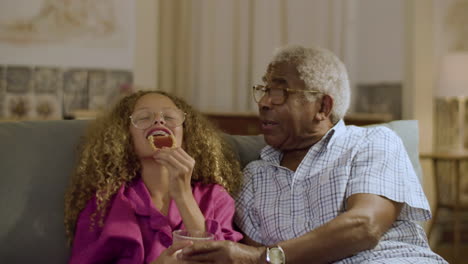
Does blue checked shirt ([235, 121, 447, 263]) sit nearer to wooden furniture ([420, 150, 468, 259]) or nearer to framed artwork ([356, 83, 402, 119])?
wooden furniture ([420, 150, 468, 259])

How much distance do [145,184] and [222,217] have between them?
24 cm

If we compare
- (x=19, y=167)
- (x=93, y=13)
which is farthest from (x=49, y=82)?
(x=19, y=167)

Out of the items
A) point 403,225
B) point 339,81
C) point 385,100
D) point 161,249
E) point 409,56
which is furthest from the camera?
point 385,100

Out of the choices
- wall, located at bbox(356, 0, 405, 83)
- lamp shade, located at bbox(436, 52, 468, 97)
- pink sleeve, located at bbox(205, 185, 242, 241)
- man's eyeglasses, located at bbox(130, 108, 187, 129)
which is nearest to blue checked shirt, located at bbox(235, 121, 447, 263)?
pink sleeve, located at bbox(205, 185, 242, 241)

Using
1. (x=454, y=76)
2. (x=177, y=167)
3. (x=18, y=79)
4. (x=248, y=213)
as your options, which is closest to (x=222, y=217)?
(x=248, y=213)

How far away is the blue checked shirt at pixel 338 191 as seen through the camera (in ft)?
5.68

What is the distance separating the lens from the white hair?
196 centimetres

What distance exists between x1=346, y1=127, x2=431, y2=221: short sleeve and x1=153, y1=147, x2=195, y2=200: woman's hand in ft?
1.57

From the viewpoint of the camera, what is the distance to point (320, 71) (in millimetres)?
1974

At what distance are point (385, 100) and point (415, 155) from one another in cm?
195

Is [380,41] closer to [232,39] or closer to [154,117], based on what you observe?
[232,39]

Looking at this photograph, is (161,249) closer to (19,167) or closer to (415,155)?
(19,167)

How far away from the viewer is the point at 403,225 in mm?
1804

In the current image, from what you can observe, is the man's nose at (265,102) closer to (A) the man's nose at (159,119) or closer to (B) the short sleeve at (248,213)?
(B) the short sleeve at (248,213)
